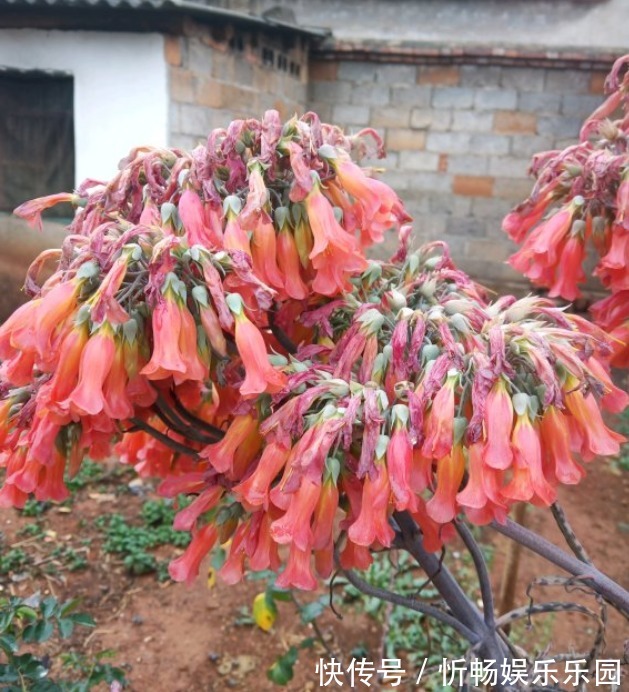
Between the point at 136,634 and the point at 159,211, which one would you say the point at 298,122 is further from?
the point at 136,634

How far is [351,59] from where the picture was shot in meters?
5.97

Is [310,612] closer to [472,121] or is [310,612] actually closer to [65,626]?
[65,626]

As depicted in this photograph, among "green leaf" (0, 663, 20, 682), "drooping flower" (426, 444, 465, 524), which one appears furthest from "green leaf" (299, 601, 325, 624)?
"drooping flower" (426, 444, 465, 524)

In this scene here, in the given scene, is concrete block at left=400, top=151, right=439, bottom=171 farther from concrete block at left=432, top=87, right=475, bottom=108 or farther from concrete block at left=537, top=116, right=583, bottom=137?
concrete block at left=537, top=116, right=583, bottom=137

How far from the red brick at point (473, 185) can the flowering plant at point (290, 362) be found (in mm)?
5162

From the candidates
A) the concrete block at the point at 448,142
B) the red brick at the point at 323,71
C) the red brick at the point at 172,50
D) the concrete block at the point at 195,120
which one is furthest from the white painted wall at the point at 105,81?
the concrete block at the point at 448,142

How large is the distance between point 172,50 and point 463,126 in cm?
279

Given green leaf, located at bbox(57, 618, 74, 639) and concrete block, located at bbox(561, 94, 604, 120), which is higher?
concrete block, located at bbox(561, 94, 604, 120)

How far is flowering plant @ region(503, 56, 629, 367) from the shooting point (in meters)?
1.37

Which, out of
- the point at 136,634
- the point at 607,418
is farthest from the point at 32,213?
the point at 607,418

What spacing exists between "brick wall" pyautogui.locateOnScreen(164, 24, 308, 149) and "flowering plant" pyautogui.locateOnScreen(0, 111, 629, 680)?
337 centimetres

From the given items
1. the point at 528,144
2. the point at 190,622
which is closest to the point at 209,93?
the point at 528,144

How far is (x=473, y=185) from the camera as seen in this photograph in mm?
6090

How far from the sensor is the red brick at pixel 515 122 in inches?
229
